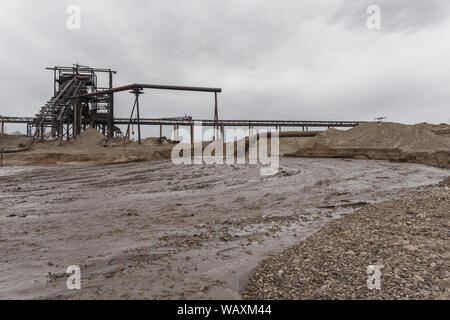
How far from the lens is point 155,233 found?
4555mm

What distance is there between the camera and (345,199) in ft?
23.1

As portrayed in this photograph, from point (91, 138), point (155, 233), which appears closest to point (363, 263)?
point (155, 233)

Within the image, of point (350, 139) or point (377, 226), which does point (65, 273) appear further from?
point (350, 139)

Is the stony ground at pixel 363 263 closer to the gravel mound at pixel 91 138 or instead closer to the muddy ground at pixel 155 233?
the muddy ground at pixel 155 233

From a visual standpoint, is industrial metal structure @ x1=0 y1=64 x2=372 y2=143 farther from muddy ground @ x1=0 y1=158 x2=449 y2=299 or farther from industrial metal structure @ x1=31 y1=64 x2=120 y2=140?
muddy ground @ x1=0 y1=158 x2=449 y2=299

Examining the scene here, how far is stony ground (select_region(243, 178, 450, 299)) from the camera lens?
7.90ft

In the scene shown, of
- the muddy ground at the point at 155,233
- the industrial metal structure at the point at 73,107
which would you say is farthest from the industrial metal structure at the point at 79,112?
the muddy ground at the point at 155,233

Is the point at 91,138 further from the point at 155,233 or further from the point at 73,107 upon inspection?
the point at 155,233

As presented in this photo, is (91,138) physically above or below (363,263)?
above

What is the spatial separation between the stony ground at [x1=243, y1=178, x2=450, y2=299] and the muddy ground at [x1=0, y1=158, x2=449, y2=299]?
409 millimetres

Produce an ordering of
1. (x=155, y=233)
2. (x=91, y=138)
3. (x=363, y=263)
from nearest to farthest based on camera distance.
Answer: (x=363, y=263) < (x=155, y=233) < (x=91, y=138)

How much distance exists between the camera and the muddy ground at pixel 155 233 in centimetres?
286

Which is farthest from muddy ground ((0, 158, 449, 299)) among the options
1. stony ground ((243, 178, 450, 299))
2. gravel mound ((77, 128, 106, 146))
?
gravel mound ((77, 128, 106, 146))

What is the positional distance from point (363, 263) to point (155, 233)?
3395 mm
